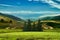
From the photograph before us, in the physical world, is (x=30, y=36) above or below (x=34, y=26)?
below

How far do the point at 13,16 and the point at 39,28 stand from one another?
0.51 m

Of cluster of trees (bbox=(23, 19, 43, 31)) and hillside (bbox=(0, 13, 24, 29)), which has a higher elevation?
hillside (bbox=(0, 13, 24, 29))

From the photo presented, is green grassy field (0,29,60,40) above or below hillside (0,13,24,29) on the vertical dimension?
below

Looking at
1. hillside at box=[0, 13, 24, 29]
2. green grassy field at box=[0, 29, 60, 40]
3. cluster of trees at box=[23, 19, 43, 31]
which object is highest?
hillside at box=[0, 13, 24, 29]

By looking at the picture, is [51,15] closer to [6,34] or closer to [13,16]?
[13,16]

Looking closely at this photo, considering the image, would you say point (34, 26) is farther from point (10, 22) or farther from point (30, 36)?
point (10, 22)

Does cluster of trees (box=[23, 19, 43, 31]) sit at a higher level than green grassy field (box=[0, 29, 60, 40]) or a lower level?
higher

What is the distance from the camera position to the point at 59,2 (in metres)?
3.07

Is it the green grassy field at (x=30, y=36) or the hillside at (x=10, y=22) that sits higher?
the hillside at (x=10, y=22)

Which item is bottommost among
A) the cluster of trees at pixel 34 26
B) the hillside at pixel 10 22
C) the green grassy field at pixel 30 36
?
the green grassy field at pixel 30 36

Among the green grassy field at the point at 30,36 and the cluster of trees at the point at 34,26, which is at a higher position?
the cluster of trees at the point at 34,26

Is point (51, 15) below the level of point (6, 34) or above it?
above

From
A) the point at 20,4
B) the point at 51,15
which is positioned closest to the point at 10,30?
the point at 20,4

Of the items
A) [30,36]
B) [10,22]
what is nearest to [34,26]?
[30,36]
